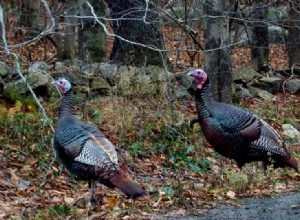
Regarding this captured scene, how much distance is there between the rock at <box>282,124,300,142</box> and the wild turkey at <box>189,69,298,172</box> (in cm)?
379

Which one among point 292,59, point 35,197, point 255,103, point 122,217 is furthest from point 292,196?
point 292,59

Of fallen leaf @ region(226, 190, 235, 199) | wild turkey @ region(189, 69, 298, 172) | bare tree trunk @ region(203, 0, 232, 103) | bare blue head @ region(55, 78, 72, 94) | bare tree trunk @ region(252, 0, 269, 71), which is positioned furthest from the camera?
bare tree trunk @ region(252, 0, 269, 71)

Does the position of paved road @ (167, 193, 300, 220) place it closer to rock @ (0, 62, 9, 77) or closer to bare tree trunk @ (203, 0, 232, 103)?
bare tree trunk @ (203, 0, 232, 103)

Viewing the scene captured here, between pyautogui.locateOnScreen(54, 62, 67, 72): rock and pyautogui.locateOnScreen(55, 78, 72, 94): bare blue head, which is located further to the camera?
pyautogui.locateOnScreen(54, 62, 67, 72): rock

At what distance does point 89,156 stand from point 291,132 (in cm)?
647

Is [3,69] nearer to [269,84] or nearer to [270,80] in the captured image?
[269,84]

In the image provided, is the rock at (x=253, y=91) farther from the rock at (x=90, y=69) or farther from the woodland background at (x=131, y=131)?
the rock at (x=90, y=69)

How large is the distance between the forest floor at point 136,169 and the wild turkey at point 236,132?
27 cm

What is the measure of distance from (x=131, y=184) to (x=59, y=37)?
10098 mm

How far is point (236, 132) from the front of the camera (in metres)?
8.38

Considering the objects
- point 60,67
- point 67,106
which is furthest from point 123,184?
point 60,67

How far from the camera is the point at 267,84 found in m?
16.3

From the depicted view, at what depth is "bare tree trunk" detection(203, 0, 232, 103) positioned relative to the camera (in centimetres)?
1205

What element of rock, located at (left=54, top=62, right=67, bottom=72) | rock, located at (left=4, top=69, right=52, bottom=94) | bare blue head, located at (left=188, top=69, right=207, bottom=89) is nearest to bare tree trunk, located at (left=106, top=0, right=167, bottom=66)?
rock, located at (left=54, top=62, right=67, bottom=72)
